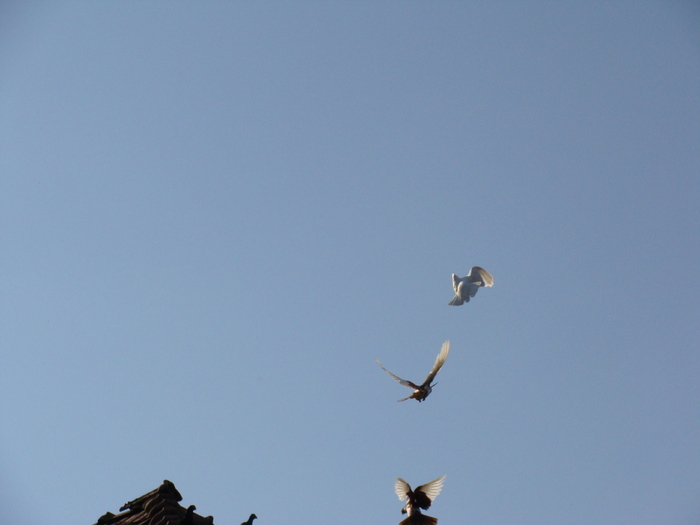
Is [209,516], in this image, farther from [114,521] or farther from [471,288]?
[471,288]

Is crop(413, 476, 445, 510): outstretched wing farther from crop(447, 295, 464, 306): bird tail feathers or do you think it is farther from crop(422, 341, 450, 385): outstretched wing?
crop(447, 295, 464, 306): bird tail feathers

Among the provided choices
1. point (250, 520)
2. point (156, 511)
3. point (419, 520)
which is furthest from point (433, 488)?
point (156, 511)

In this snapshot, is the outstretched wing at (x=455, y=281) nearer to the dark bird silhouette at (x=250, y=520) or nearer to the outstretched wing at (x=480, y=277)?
the outstretched wing at (x=480, y=277)

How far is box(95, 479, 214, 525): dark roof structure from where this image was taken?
21.5 m

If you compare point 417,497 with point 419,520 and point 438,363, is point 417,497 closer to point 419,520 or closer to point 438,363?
point 419,520

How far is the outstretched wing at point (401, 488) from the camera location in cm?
2310

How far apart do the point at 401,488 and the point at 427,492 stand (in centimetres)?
74

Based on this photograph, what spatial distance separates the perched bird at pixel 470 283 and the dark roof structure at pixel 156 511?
12443mm

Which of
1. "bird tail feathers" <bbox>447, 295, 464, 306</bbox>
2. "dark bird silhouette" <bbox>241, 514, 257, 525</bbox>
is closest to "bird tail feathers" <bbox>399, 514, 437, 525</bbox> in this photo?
"dark bird silhouette" <bbox>241, 514, 257, 525</bbox>

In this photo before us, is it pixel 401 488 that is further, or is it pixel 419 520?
pixel 401 488

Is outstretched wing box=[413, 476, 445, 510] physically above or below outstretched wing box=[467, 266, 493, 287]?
below

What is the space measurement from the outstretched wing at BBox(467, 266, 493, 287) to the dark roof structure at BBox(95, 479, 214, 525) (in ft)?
44.3

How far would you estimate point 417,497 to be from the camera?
73.9 ft

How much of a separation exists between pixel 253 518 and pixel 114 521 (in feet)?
16.5
